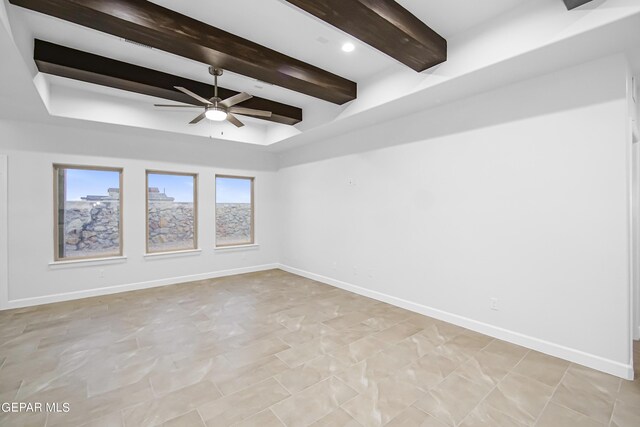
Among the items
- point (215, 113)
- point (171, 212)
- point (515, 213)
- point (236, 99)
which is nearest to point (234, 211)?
point (171, 212)

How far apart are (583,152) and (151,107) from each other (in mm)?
5800

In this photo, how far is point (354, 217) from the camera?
5.19 meters

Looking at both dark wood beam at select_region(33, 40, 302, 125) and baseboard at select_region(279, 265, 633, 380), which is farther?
dark wood beam at select_region(33, 40, 302, 125)

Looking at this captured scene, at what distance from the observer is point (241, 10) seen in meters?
2.70

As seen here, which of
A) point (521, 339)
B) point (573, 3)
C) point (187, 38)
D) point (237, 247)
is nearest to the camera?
point (573, 3)

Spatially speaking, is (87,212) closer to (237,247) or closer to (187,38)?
(237,247)

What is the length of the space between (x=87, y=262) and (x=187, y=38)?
4.18m

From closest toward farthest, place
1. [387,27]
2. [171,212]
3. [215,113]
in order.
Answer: [387,27] < [215,113] < [171,212]

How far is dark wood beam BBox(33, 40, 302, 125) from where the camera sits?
10.5 ft

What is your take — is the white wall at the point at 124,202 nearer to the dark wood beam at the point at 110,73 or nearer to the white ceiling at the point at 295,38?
the white ceiling at the point at 295,38

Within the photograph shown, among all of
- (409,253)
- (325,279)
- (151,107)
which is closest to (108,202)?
(151,107)

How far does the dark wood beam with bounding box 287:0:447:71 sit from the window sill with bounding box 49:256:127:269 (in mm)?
5080

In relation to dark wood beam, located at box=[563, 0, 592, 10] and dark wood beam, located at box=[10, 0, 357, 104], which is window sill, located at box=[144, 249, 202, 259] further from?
dark wood beam, located at box=[563, 0, 592, 10]

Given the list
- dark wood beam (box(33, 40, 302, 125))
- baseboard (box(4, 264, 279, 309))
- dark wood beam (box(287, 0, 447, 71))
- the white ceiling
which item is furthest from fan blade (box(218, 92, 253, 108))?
baseboard (box(4, 264, 279, 309))
